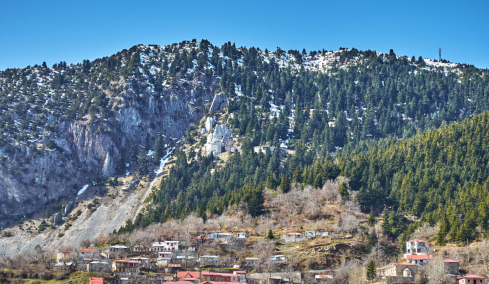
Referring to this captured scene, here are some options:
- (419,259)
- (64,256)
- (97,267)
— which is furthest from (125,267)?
(419,259)

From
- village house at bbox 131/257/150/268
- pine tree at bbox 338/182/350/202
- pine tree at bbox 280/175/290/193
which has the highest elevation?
pine tree at bbox 280/175/290/193

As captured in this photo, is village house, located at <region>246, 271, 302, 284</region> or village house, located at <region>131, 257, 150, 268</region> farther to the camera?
village house, located at <region>131, 257, 150, 268</region>

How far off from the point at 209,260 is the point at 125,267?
15951 mm

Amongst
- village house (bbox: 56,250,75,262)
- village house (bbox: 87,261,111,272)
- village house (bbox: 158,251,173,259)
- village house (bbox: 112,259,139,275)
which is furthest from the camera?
village house (bbox: 56,250,75,262)

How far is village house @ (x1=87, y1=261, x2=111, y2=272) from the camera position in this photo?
100938 mm

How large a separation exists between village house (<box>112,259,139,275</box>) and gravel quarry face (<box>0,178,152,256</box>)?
2326 inches

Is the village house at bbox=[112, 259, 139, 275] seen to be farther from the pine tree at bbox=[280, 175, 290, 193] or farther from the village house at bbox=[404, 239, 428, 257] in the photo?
the village house at bbox=[404, 239, 428, 257]

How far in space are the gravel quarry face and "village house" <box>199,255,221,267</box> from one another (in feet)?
200

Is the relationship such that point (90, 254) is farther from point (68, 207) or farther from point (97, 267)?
point (68, 207)

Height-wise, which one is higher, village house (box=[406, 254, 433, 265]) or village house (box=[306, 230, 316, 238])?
village house (box=[306, 230, 316, 238])

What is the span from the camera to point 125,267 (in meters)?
99.7

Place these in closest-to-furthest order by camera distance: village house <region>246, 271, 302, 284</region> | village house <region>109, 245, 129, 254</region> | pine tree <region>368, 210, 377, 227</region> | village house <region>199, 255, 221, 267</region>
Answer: village house <region>246, 271, 302, 284</region>, village house <region>199, 255, 221, 267</region>, village house <region>109, 245, 129, 254</region>, pine tree <region>368, 210, 377, 227</region>

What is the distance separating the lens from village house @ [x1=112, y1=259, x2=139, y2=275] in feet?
325

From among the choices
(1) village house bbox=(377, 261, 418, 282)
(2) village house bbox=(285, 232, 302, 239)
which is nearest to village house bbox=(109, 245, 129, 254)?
(2) village house bbox=(285, 232, 302, 239)
